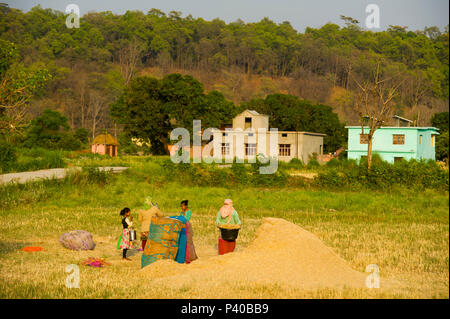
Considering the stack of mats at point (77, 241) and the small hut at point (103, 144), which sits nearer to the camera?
the stack of mats at point (77, 241)

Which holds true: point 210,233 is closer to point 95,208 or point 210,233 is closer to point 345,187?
point 95,208

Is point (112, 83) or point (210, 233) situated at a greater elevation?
point (112, 83)

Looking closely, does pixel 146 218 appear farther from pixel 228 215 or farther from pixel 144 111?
pixel 144 111

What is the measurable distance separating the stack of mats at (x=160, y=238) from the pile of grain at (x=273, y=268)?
16.9 inches

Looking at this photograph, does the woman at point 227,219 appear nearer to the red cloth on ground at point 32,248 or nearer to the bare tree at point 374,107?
the red cloth on ground at point 32,248

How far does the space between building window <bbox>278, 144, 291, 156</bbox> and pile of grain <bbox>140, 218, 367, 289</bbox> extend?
5436cm

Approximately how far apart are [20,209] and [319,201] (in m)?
16.0

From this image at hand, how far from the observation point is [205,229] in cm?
2091

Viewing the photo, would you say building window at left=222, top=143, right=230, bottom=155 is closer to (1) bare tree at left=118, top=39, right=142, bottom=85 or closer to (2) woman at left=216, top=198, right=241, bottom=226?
(2) woman at left=216, top=198, right=241, bottom=226

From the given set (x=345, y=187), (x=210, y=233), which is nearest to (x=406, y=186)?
(x=345, y=187)

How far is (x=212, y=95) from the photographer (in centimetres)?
7181

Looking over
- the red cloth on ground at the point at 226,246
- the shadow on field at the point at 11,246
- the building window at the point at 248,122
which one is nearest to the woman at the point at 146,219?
the red cloth on ground at the point at 226,246

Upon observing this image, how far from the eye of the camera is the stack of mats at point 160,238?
12.5m

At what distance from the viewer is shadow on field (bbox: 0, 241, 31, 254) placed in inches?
599
